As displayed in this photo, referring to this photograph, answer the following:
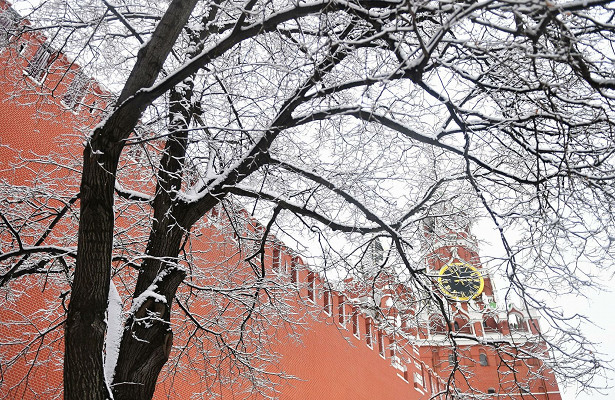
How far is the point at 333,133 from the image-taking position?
4906 millimetres

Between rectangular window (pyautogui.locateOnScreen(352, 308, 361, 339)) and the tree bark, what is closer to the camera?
the tree bark

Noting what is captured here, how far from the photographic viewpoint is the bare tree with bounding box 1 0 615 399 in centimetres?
314

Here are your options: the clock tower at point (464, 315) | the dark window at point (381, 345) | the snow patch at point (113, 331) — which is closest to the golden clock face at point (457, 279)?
the clock tower at point (464, 315)

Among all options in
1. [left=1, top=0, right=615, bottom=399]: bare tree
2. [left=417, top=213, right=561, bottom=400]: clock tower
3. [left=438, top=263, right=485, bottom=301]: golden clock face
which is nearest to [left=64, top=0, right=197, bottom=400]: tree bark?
[left=1, top=0, right=615, bottom=399]: bare tree

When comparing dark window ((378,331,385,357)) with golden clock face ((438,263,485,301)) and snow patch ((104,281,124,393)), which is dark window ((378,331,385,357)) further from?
snow patch ((104,281,124,393))

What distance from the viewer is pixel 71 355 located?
10.2ft

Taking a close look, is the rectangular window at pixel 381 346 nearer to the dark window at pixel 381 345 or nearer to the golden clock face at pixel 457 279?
the dark window at pixel 381 345

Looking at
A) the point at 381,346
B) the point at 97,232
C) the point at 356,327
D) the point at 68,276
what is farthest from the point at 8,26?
the point at 381,346

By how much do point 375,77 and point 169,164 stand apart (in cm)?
249

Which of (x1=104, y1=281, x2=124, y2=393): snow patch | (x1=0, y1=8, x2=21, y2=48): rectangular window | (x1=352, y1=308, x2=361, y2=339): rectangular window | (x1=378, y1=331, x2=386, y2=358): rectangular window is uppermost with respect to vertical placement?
(x1=378, y1=331, x2=386, y2=358): rectangular window

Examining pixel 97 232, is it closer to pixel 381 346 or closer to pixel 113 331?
pixel 113 331

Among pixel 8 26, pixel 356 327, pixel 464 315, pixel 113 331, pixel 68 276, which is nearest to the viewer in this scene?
pixel 113 331

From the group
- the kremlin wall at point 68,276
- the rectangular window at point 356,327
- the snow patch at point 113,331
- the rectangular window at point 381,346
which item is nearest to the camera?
the snow patch at point 113,331

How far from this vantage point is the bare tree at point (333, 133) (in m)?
3.14
